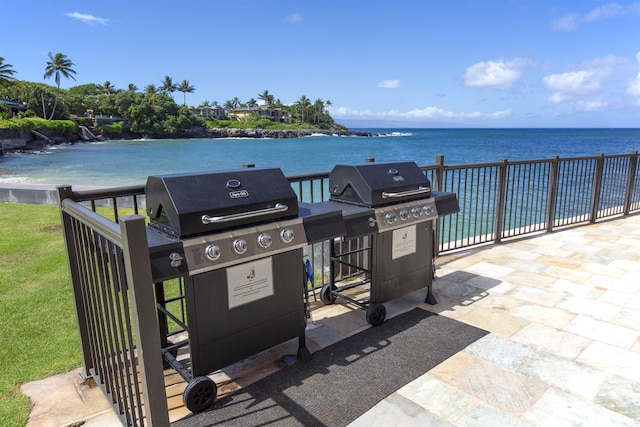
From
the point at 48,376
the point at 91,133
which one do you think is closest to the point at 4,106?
the point at 91,133

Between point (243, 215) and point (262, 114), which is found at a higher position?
point (262, 114)

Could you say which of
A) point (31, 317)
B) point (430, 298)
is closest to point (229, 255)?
point (430, 298)

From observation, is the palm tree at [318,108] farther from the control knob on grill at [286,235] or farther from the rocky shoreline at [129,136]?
the control knob on grill at [286,235]

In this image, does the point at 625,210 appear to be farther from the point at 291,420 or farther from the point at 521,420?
the point at 291,420

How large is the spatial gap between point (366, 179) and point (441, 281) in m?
1.75

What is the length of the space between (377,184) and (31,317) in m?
2.94

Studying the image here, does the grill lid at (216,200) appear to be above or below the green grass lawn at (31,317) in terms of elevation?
above

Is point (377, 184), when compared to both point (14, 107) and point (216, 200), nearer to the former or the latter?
point (216, 200)

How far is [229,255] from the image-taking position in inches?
77.1

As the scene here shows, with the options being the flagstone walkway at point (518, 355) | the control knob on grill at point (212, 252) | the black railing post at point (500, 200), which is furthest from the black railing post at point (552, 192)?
the control knob on grill at point (212, 252)

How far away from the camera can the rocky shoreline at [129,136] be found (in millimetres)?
39750

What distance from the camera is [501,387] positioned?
2.31 meters

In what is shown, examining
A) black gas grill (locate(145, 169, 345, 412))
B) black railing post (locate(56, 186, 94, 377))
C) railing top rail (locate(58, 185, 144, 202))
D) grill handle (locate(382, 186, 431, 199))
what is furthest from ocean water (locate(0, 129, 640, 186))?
black railing post (locate(56, 186, 94, 377))

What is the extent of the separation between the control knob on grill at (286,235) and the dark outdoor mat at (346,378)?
0.87 metres
